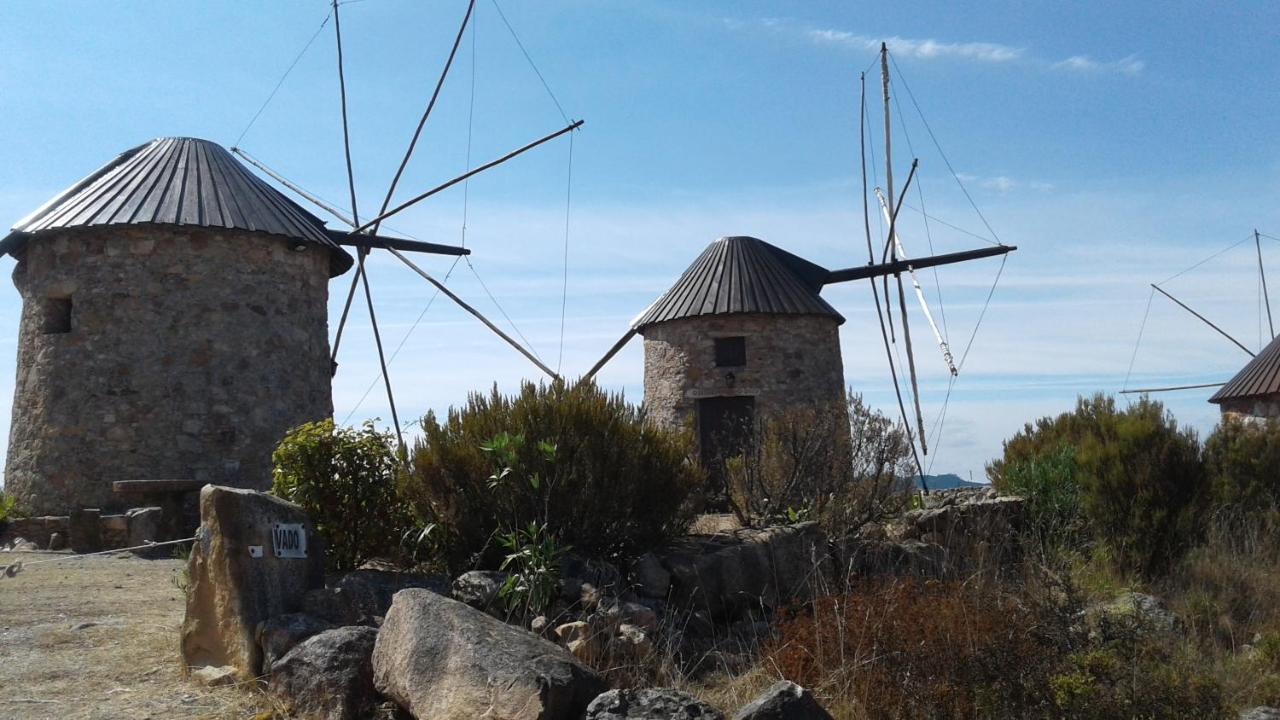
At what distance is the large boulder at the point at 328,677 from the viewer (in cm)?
501

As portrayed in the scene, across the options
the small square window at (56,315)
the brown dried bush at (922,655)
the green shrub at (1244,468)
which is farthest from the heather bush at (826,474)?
the small square window at (56,315)

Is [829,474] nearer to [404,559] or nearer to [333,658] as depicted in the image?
[404,559]

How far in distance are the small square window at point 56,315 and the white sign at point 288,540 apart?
25.6 feet

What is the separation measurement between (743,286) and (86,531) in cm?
1034

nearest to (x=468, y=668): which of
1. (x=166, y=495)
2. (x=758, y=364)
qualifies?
(x=166, y=495)

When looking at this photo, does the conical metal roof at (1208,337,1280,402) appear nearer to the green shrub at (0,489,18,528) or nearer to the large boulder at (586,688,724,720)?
the large boulder at (586,688,724,720)

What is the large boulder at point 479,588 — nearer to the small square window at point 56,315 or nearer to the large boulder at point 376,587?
the large boulder at point 376,587

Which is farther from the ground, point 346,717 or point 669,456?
point 669,456

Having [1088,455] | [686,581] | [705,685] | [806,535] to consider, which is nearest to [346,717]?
[705,685]

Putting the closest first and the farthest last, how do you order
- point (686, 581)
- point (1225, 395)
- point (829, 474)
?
point (686, 581) < point (829, 474) < point (1225, 395)

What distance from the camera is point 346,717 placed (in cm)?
499

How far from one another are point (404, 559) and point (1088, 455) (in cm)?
611

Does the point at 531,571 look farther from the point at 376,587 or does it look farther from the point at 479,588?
the point at 376,587

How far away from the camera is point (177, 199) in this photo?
41.1 feet
